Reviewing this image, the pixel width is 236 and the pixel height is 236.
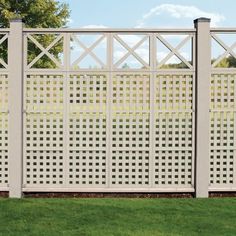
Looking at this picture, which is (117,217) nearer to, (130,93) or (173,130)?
(173,130)

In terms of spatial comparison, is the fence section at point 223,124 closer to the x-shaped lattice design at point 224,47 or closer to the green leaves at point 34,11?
the x-shaped lattice design at point 224,47

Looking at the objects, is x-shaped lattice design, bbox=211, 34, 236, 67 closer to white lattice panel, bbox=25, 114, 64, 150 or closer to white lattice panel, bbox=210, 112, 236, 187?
white lattice panel, bbox=210, 112, 236, 187

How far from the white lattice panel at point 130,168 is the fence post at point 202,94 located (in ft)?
2.27

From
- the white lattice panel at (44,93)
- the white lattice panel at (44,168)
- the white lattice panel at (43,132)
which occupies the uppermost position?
the white lattice panel at (44,93)

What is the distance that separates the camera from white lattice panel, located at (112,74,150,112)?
21.3 ft

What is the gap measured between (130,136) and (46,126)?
3.71ft

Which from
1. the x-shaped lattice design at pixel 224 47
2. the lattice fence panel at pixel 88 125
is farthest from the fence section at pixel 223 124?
the lattice fence panel at pixel 88 125

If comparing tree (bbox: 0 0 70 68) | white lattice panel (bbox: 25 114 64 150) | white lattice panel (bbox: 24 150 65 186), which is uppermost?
tree (bbox: 0 0 70 68)

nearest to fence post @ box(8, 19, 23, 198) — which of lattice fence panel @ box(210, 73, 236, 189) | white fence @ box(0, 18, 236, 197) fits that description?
white fence @ box(0, 18, 236, 197)

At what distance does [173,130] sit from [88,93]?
123 centimetres

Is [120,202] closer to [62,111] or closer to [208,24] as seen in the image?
[62,111]

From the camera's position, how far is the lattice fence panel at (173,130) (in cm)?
653

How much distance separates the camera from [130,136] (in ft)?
21.4

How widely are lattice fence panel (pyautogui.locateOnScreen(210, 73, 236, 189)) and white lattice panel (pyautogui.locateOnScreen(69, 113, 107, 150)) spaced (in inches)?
58.1
